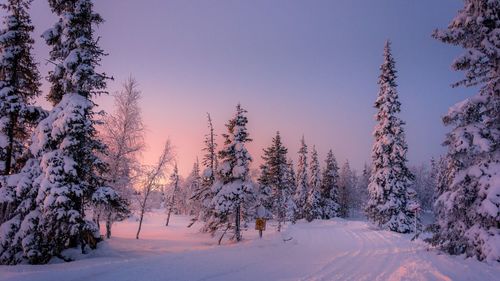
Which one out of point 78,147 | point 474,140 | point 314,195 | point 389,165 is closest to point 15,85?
point 78,147

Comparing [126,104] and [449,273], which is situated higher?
[126,104]

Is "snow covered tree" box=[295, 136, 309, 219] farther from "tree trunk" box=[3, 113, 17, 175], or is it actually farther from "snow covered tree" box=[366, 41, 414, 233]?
"tree trunk" box=[3, 113, 17, 175]

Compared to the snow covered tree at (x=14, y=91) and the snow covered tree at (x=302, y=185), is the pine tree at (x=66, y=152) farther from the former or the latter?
the snow covered tree at (x=302, y=185)

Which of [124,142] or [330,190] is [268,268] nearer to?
[124,142]

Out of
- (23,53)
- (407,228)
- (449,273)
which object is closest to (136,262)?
(449,273)

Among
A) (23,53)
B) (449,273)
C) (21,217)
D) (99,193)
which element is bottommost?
(449,273)

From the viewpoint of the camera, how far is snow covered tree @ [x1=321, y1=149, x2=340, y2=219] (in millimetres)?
70875

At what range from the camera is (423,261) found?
48.2 ft

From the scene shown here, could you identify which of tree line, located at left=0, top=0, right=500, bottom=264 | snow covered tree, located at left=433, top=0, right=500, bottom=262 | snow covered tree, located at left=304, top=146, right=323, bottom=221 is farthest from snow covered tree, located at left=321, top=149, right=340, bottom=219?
snow covered tree, located at left=433, top=0, right=500, bottom=262

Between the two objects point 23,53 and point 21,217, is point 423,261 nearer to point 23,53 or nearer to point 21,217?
point 21,217

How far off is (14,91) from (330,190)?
6186cm

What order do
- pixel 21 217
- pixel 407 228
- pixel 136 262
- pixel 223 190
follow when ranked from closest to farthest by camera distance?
pixel 136 262 < pixel 21 217 < pixel 223 190 < pixel 407 228

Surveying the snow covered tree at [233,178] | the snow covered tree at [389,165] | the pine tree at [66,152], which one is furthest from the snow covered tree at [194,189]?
the snow covered tree at [389,165]

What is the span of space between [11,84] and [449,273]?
21466 millimetres
